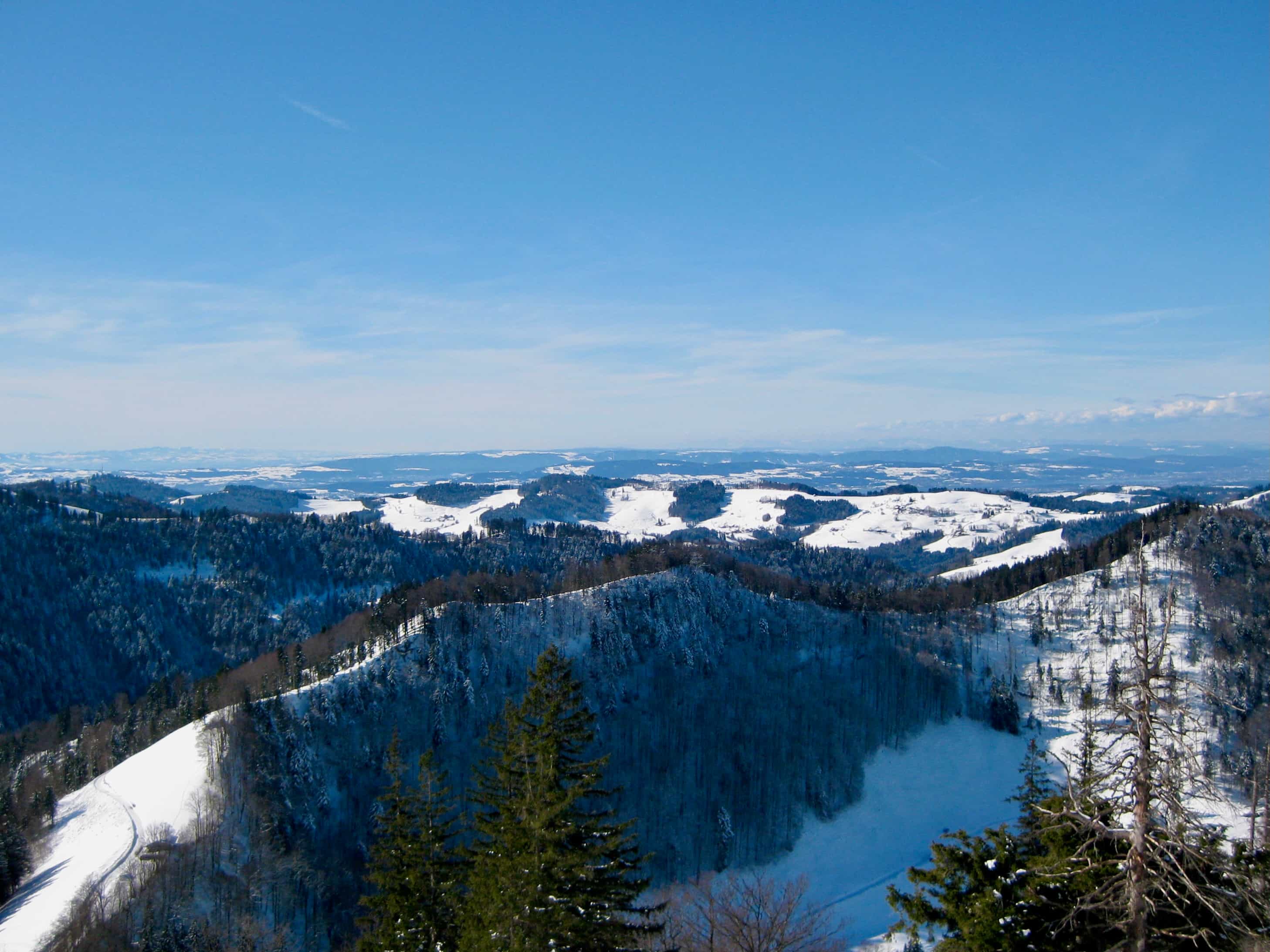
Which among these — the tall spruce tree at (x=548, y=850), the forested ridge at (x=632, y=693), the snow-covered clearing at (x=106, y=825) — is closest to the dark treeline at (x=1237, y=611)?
the forested ridge at (x=632, y=693)

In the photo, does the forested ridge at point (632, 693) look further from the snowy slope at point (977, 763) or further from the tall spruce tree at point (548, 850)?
the tall spruce tree at point (548, 850)

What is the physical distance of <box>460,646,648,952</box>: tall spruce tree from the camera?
19.9 metres

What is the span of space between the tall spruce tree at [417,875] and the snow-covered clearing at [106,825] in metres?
48.9

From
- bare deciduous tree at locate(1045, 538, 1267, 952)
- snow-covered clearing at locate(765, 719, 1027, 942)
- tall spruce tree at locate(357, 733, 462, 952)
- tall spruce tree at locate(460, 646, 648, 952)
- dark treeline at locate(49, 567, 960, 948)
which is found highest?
bare deciduous tree at locate(1045, 538, 1267, 952)

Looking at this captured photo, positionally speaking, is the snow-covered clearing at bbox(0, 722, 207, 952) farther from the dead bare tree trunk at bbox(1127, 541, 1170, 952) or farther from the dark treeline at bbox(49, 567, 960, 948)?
the dead bare tree trunk at bbox(1127, 541, 1170, 952)

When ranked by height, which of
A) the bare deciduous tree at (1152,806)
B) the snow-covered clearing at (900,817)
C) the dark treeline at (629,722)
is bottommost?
the snow-covered clearing at (900,817)

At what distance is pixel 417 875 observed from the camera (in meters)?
25.8

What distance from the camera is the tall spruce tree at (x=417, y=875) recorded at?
25.7 m

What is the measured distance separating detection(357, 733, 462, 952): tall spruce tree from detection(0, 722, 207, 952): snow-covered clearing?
48920 mm

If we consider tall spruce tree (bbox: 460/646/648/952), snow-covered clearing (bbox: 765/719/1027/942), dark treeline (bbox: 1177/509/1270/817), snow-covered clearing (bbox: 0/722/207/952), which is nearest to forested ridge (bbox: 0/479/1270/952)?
dark treeline (bbox: 1177/509/1270/817)

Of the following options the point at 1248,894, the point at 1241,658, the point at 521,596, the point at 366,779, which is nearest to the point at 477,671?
the point at 366,779

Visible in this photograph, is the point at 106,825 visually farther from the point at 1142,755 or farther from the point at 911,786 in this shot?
the point at 911,786

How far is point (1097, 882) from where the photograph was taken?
17.0m

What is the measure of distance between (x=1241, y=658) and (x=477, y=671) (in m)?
147
